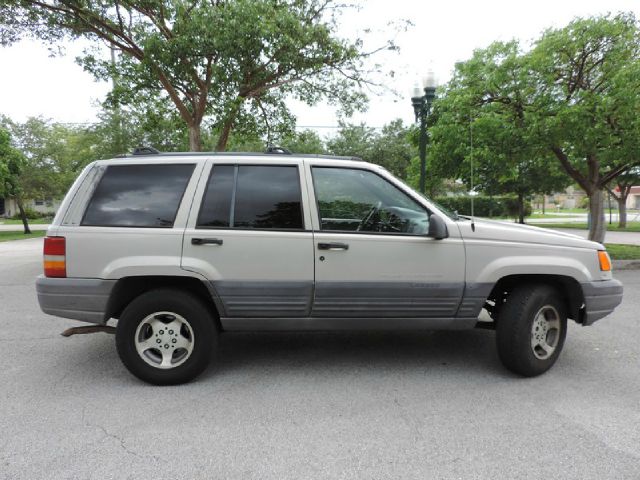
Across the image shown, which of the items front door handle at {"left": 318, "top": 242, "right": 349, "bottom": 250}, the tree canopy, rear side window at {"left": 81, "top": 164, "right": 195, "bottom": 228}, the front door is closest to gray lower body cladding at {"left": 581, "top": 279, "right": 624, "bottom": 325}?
the front door

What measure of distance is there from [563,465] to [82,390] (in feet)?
11.5

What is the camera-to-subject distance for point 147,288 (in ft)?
12.1

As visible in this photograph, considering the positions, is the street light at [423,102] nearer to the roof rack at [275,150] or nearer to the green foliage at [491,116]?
the green foliage at [491,116]

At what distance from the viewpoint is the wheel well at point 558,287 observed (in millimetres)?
3785

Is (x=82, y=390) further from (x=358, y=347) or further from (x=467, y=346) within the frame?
(x=467, y=346)

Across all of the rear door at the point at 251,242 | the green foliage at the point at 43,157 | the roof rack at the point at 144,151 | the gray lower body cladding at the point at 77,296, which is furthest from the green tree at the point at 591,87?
the green foliage at the point at 43,157

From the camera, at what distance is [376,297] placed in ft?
11.8

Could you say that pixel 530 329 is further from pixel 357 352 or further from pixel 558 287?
pixel 357 352

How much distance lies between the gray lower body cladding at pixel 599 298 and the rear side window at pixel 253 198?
2572mm

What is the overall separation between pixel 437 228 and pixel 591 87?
972cm

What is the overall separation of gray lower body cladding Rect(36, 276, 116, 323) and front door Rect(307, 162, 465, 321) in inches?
68.0

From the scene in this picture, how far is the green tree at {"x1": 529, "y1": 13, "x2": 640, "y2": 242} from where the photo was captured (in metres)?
9.41

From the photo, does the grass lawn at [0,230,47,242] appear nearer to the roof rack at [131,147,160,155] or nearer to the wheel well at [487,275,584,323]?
the roof rack at [131,147,160,155]

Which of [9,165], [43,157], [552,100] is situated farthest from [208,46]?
[43,157]
